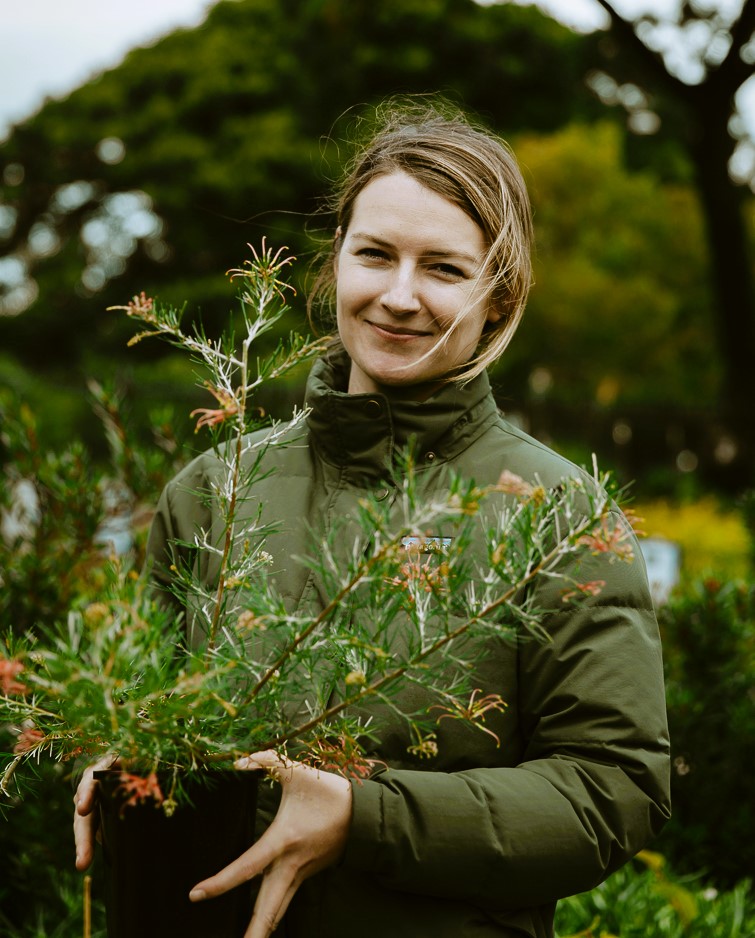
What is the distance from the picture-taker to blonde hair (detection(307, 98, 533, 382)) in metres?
1.82

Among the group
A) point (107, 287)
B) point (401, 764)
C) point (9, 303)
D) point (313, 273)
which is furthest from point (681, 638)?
point (9, 303)

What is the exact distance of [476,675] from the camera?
162 centimetres

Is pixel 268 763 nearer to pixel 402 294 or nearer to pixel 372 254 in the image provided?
pixel 402 294

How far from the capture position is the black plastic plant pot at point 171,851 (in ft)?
3.94

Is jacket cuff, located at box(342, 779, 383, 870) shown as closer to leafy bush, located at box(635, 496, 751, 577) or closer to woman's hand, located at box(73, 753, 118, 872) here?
woman's hand, located at box(73, 753, 118, 872)

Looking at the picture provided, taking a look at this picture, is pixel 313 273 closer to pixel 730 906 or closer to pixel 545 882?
pixel 545 882

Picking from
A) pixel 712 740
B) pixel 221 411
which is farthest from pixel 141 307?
pixel 712 740

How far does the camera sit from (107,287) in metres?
25.8

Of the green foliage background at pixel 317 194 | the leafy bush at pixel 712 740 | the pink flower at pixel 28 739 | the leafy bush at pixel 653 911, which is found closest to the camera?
the pink flower at pixel 28 739

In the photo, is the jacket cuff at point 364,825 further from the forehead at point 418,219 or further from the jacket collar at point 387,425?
the forehead at point 418,219

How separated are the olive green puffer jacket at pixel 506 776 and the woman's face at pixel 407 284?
3.6 inches

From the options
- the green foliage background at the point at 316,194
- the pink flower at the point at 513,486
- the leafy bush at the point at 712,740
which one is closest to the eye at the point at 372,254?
the pink flower at the point at 513,486

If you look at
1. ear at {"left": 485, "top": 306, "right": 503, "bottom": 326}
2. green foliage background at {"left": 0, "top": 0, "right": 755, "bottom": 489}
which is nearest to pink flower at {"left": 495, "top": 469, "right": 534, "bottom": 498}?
ear at {"left": 485, "top": 306, "right": 503, "bottom": 326}

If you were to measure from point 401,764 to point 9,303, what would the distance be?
27.4m
